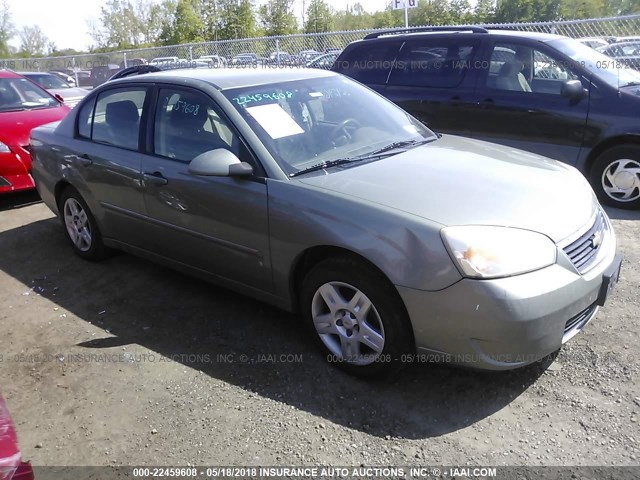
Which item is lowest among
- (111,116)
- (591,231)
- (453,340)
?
(453,340)

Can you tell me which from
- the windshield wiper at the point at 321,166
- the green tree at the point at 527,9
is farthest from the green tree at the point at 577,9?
the windshield wiper at the point at 321,166

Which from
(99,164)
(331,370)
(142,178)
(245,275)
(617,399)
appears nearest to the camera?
(617,399)

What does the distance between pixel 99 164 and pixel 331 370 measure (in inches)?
99.4

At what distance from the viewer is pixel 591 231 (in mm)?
2881

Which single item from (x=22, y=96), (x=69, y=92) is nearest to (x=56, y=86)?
(x=69, y=92)

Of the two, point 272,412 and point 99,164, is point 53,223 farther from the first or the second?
point 272,412

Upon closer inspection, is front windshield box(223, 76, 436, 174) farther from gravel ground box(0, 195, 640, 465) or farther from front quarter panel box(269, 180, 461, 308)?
gravel ground box(0, 195, 640, 465)

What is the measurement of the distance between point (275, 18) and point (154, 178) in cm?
3831

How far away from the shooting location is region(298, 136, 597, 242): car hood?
2.63 m

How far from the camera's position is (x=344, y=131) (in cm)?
354

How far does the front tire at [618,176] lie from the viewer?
17.8ft

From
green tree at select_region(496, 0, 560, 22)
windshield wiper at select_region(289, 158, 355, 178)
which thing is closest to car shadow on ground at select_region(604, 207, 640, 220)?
windshield wiper at select_region(289, 158, 355, 178)

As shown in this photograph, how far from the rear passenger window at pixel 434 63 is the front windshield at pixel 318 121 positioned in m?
2.66


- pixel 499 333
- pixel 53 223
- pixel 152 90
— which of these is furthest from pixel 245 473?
pixel 53 223
